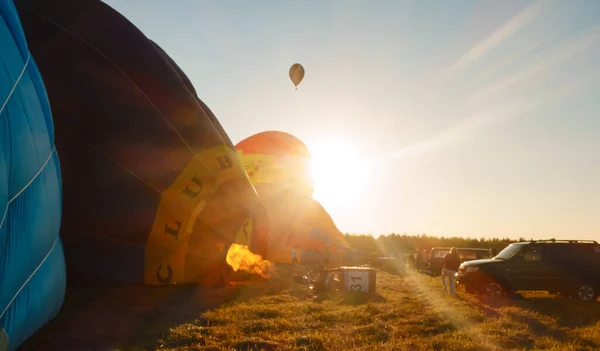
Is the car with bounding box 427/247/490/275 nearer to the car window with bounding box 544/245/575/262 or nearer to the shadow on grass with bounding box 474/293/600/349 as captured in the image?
the shadow on grass with bounding box 474/293/600/349

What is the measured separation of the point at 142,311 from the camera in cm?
952

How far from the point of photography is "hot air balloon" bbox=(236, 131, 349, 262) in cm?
2648

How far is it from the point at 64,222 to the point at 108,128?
1722mm

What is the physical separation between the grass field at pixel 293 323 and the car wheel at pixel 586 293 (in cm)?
169

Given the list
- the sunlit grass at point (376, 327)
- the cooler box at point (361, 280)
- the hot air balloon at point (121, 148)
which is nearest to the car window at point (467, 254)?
the cooler box at point (361, 280)

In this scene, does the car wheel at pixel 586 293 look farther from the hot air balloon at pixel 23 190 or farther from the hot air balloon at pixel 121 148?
the hot air balloon at pixel 23 190

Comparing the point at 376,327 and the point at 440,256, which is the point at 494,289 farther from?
the point at 440,256

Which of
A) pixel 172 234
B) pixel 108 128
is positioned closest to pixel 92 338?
pixel 172 234

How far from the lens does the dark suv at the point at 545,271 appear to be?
14680 mm

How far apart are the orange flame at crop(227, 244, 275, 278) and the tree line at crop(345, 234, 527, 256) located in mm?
31243

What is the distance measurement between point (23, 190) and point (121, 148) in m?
3.74

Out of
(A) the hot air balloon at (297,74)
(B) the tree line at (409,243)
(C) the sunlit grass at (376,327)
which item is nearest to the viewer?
(C) the sunlit grass at (376,327)

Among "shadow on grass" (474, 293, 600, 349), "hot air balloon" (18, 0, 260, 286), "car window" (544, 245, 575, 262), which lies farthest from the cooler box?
"hot air balloon" (18, 0, 260, 286)

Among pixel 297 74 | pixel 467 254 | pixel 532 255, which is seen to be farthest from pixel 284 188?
pixel 532 255
